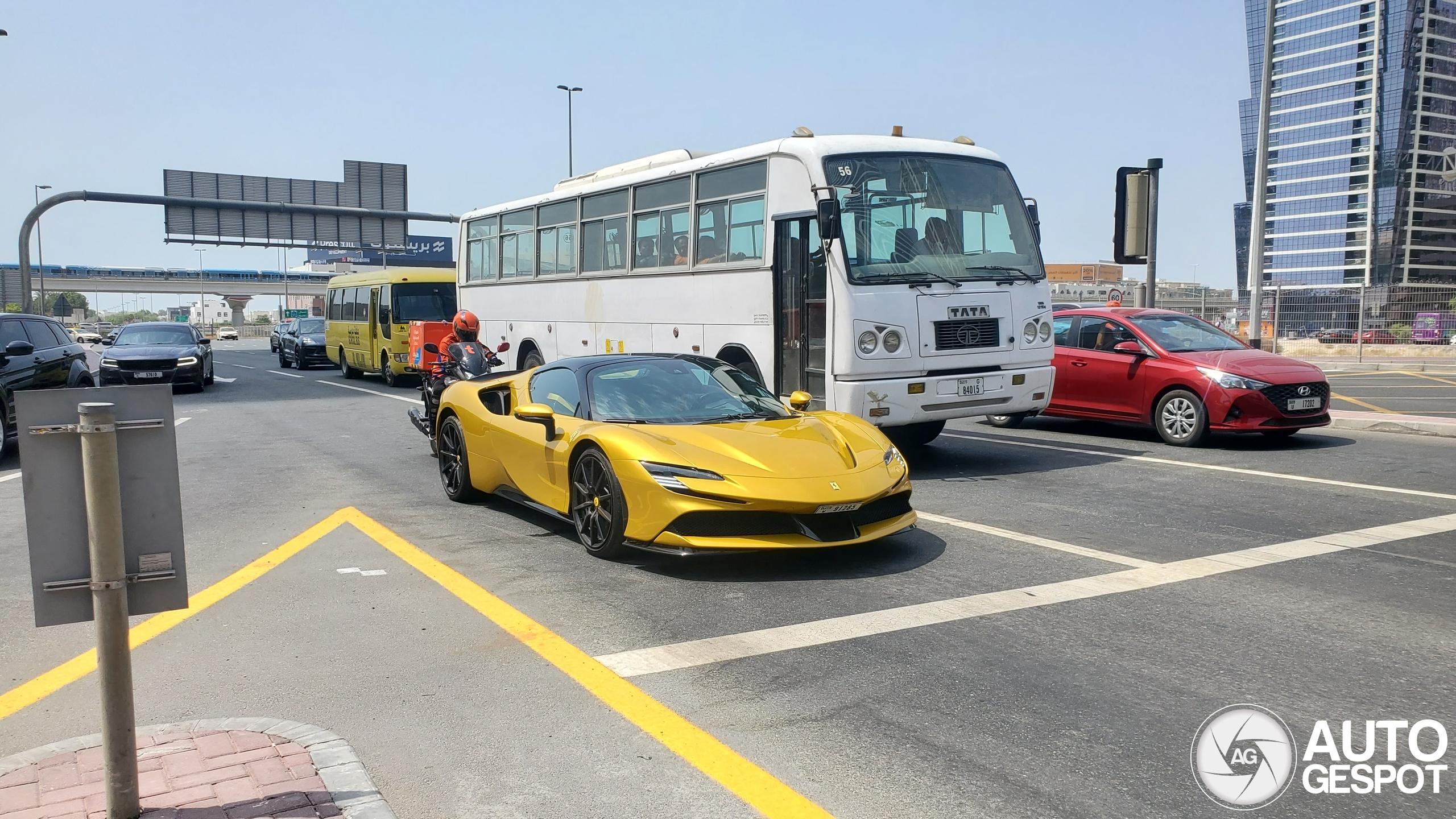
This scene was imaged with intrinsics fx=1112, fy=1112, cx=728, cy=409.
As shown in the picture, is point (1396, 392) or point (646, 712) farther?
point (1396, 392)

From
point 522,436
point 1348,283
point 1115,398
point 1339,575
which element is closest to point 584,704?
point 522,436

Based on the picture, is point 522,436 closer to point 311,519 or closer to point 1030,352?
point 311,519

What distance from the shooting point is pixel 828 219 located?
10.0m

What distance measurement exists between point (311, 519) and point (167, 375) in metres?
16.0

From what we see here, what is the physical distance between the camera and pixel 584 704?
416 centimetres

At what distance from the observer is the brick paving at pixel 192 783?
3.19 meters

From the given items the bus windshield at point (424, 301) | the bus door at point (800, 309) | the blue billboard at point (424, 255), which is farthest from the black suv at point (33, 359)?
the blue billboard at point (424, 255)

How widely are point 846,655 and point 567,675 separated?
1167mm

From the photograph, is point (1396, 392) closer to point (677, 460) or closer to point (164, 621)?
point (677, 460)

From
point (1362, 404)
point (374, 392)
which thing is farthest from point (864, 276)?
point (374, 392)

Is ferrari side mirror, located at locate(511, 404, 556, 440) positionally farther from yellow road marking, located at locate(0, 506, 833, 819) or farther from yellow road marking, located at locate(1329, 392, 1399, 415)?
yellow road marking, located at locate(1329, 392, 1399, 415)

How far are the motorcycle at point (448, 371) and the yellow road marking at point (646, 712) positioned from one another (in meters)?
4.86

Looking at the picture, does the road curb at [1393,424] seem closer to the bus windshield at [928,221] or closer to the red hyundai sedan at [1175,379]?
the red hyundai sedan at [1175,379]

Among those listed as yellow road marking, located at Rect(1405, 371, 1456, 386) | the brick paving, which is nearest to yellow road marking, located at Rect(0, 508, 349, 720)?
the brick paving
